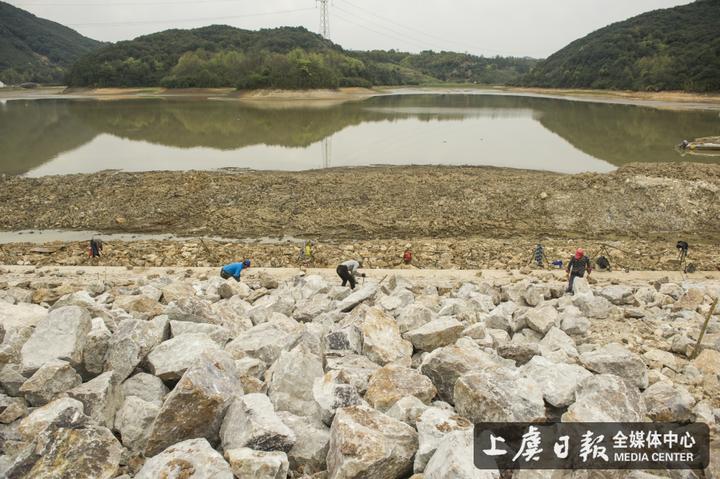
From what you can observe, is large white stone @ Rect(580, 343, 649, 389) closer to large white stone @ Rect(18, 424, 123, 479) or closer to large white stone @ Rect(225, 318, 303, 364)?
large white stone @ Rect(225, 318, 303, 364)

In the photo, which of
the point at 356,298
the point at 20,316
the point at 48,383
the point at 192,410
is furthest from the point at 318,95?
the point at 192,410

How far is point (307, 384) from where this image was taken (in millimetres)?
4199

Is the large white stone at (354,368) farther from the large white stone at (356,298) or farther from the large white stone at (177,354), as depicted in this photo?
the large white stone at (356,298)

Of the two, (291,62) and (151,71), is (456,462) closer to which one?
(291,62)

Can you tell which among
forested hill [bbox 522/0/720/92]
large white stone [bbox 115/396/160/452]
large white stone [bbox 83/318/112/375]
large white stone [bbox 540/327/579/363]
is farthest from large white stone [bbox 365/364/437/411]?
forested hill [bbox 522/0/720/92]

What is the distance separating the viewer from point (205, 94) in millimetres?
75500

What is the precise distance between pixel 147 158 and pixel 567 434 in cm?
2696

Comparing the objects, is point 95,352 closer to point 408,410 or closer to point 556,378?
point 408,410

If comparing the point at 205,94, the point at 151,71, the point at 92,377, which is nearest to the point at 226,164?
Answer: the point at 92,377

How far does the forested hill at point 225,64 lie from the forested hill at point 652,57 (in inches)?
1484

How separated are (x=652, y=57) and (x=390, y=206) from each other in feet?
317

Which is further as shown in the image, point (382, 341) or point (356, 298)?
point (356, 298)

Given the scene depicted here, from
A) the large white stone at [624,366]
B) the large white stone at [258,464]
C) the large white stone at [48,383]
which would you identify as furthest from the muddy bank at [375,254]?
the large white stone at [258,464]

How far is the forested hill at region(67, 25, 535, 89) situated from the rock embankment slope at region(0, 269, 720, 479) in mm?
71383
